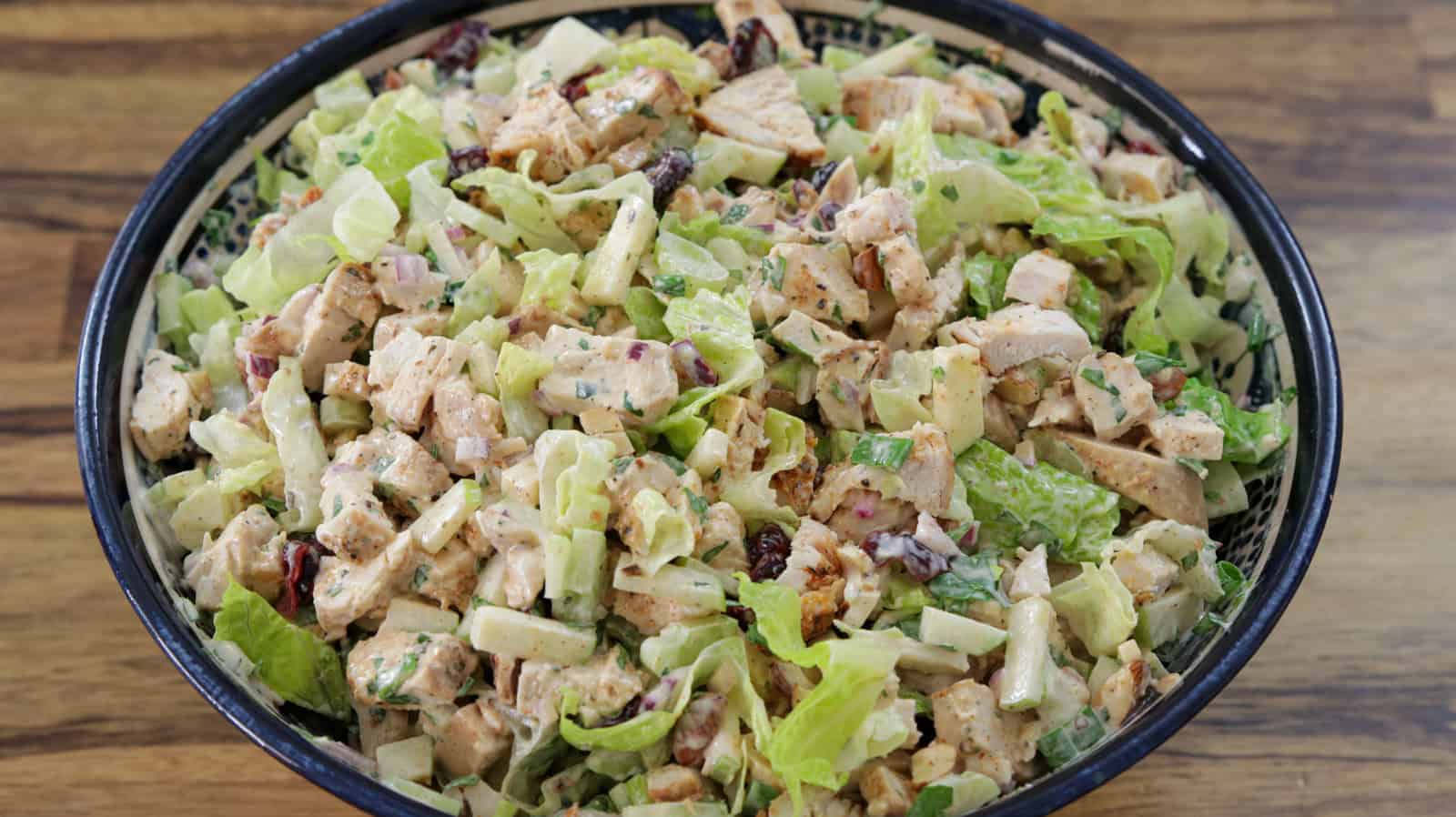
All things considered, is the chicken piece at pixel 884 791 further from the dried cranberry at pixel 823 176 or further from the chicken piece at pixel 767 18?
the chicken piece at pixel 767 18

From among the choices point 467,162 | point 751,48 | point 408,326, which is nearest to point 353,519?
point 408,326

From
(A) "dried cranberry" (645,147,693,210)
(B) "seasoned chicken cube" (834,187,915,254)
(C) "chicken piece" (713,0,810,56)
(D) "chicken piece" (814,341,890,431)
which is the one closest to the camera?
(D) "chicken piece" (814,341,890,431)

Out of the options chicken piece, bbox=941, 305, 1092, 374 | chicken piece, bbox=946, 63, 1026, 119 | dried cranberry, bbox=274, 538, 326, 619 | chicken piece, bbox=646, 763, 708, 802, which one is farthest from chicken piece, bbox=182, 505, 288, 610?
chicken piece, bbox=946, 63, 1026, 119

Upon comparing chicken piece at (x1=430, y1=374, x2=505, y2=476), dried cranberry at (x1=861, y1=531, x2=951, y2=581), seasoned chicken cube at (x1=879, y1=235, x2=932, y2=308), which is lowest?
dried cranberry at (x1=861, y1=531, x2=951, y2=581)

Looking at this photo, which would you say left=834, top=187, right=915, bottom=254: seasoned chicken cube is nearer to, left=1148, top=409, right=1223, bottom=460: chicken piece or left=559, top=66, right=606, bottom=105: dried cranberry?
left=1148, top=409, right=1223, bottom=460: chicken piece

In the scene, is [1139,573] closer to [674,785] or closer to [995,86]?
[674,785]

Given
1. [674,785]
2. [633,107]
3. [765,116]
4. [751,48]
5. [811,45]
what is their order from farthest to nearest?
[811,45], [751,48], [765,116], [633,107], [674,785]
